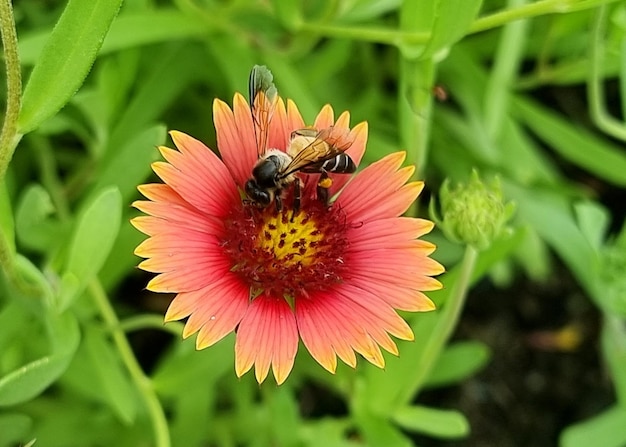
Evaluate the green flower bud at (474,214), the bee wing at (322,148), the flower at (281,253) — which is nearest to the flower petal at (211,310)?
the flower at (281,253)

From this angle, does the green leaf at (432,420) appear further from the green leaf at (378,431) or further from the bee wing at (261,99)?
the bee wing at (261,99)

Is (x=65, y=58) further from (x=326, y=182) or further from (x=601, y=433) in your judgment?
(x=601, y=433)

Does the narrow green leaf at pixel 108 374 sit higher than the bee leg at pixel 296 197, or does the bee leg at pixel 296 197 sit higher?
the bee leg at pixel 296 197

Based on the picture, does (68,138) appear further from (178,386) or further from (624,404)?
(624,404)

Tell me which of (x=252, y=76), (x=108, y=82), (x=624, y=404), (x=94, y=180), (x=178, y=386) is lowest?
(x=624, y=404)

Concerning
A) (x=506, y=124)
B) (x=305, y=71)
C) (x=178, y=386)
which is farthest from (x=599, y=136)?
(x=178, y=386)

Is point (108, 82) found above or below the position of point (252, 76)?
below

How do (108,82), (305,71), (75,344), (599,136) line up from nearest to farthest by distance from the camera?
1. (75,344)
2. (108,82)
3. (305,71)
4. (599,136)
